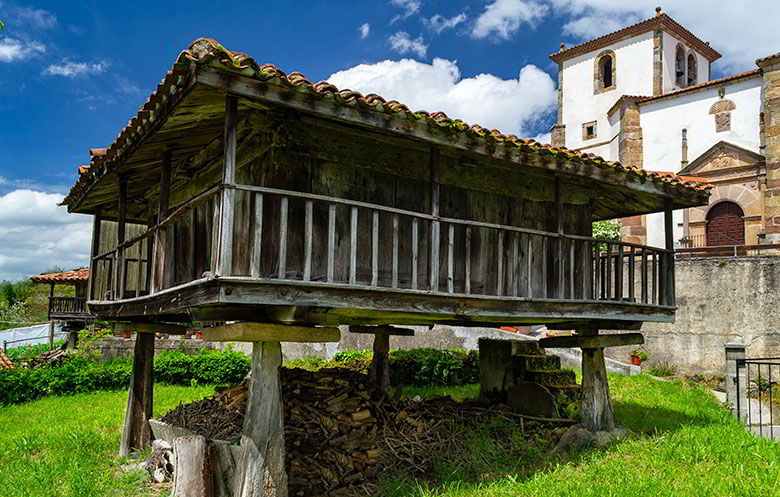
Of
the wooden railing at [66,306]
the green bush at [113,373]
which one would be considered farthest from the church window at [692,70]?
the wooden railing at [66,306]

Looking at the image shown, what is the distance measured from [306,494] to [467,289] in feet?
8.53

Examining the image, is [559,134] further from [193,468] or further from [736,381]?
[193,468]

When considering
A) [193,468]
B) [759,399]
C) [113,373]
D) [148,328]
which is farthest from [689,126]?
[193,468]

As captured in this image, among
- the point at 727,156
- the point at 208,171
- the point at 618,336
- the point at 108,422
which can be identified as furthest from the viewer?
the point at 727,156

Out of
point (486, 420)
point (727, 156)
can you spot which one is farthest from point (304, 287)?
point (727, 156)

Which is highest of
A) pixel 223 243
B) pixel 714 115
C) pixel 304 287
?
pixel 714 115

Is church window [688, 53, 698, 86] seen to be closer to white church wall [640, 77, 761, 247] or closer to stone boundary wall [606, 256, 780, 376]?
white church wall [640, 77, 761, 247]

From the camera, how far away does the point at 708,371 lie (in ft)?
47.8

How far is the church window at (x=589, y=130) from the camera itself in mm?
27172

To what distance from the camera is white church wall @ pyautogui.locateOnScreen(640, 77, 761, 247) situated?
21016mm

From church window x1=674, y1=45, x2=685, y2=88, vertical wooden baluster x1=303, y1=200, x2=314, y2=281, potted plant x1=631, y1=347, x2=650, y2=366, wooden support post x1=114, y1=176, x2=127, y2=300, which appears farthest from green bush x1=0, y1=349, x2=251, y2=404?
church window x1=674, y1=45, x2=685, y2=88

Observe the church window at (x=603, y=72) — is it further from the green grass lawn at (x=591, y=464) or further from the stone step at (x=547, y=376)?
the stone step at (x=547, y=376)

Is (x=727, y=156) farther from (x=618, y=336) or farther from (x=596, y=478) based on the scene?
(x=596, y=478)

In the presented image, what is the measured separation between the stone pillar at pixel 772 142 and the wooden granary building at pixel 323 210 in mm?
13926
